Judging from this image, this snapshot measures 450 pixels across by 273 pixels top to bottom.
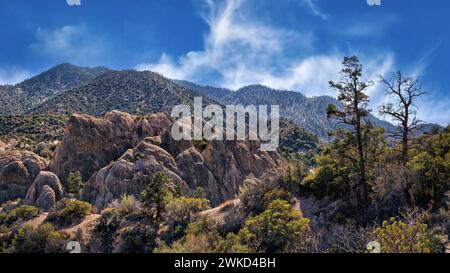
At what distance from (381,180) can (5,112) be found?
180 meters

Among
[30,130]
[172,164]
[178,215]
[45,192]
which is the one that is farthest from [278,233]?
[30,130]

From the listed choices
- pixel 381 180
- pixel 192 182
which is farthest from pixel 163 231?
pixel 192 182

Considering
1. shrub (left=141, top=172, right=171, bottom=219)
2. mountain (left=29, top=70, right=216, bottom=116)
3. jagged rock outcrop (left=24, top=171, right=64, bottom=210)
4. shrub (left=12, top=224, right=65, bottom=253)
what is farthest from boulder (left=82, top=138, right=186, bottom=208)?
mountain (left=29, top=70, right=216, bottom=116)

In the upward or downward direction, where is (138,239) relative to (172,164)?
downward

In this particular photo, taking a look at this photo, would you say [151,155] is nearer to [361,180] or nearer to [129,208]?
[129,208]

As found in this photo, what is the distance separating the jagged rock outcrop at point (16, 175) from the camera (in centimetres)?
4450

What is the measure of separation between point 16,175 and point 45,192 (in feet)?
36.0

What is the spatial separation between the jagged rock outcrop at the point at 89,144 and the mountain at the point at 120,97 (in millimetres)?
78939

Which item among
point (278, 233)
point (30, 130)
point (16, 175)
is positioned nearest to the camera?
point (278, 233)

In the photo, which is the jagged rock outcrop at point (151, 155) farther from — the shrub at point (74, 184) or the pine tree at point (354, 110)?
the pine tree at point (354, 110)

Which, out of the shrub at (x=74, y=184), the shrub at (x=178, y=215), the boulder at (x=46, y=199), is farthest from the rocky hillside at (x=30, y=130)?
the shrub at (x=178, y=215)

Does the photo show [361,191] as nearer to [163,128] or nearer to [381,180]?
[381,180]

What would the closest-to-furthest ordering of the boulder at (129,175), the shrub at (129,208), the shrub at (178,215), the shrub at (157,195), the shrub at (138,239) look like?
the shrub at (138,239), the shrub at (178,215), the shrub at (157,195), the shrub at (129,208), the boulder at (129,175)

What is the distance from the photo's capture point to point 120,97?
154 metres
